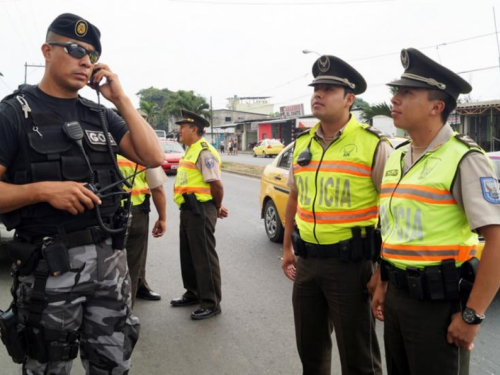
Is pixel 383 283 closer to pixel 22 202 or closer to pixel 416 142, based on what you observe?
pixel 416 142

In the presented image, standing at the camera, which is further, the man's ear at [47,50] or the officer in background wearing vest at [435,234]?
the man's ear at [47,50]

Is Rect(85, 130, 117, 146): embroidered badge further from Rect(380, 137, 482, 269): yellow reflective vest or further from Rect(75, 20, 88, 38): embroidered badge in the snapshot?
Rect(380, 137, 482, 269): yellow reflective vest

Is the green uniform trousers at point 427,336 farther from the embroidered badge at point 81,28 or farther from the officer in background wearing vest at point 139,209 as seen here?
the officer in background wearing vest at point 139,209

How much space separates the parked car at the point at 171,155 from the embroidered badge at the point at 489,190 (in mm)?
14583

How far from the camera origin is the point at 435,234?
1829 millimetres

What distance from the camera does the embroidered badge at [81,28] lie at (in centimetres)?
194

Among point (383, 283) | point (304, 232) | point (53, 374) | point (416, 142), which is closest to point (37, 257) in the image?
point (53, 374)

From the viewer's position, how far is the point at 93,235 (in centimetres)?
196

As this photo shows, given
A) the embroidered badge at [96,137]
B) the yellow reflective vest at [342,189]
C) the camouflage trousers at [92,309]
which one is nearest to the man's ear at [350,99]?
the yellow reflective vest at [342,189]

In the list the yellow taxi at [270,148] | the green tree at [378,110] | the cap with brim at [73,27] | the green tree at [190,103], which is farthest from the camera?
the green tree at [190,103]

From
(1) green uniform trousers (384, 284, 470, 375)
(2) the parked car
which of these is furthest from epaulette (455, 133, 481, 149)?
(2) the parked car

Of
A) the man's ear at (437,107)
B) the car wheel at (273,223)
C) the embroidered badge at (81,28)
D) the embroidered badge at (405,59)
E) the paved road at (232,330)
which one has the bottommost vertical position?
the paved road at (232,330)

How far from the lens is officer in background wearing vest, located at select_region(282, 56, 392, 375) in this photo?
2.32 m

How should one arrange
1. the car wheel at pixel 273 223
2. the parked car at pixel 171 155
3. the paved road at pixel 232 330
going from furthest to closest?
the parked car at pixel 171 155 → the car wheel at pixel 273 223 → the paved road at pixel 232 330
